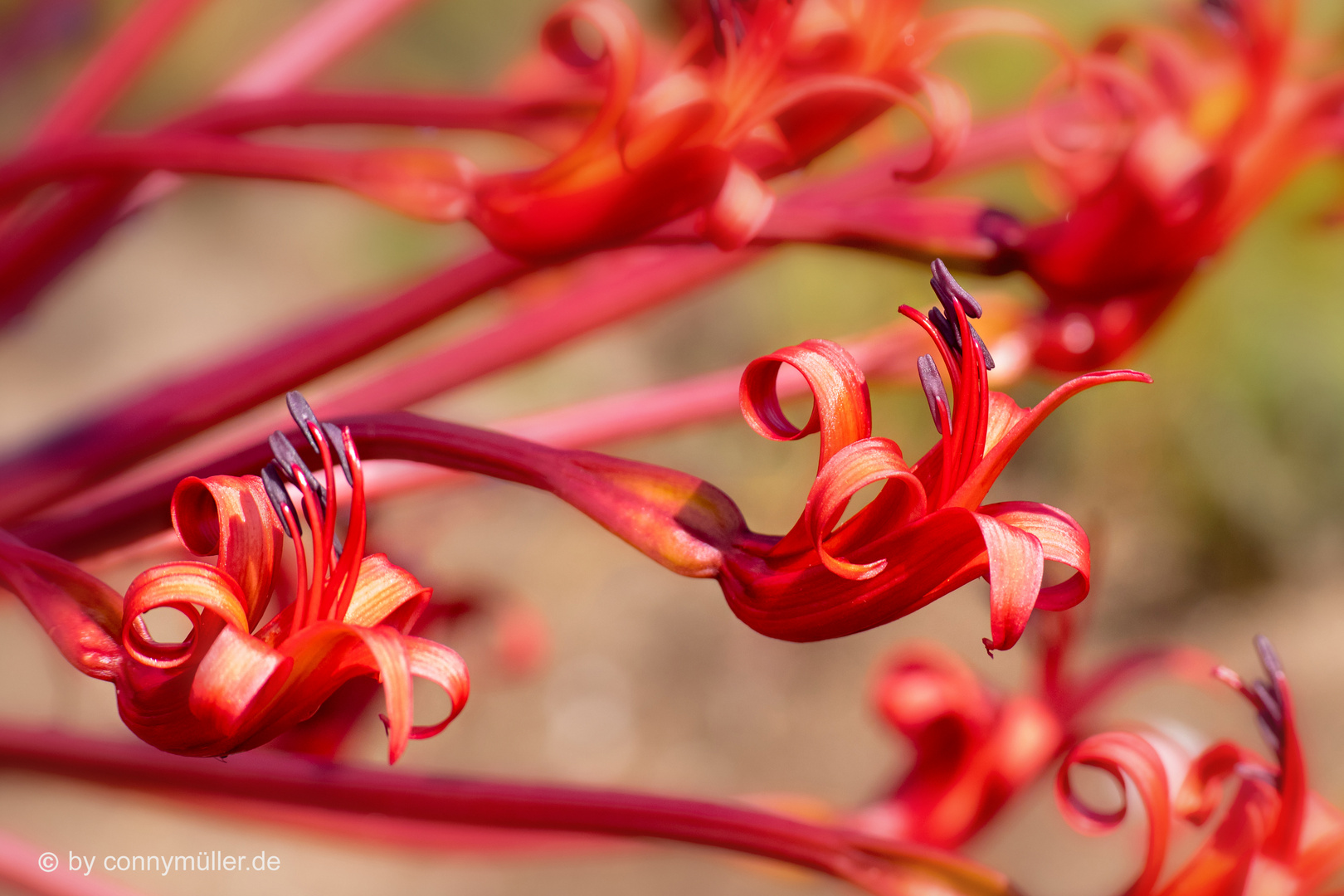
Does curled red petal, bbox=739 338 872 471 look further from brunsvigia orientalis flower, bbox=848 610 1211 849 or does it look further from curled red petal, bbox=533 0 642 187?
brunsvigia orientalis flower, bbox=848 610 1211 849

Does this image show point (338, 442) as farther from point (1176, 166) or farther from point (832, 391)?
point (1176, 166)

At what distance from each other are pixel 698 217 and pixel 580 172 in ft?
0.12

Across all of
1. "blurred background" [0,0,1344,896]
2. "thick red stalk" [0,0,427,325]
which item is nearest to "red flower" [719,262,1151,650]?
"thick red stalk" [0,0,427,325]

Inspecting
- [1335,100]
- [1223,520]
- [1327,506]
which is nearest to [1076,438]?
[1223,520]

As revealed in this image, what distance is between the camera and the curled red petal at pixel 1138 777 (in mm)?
363

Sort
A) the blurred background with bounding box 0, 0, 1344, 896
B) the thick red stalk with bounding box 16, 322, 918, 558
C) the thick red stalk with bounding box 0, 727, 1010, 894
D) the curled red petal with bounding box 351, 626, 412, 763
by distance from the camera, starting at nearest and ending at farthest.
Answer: the curled red petal with bounding box 351, 626, 412, 763, the thick red stalk with bounding box 0, 727, 1010, 894, the thick red stalk with bounding box 16, 322, 918, 558, the blurred background with bounding box 0, 0, 1344, 896

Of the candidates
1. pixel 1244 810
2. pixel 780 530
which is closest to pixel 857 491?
pixel 1244 810

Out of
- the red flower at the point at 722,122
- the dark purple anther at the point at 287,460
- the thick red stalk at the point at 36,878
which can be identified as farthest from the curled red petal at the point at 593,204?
the thick red stalk at the point at 36,878

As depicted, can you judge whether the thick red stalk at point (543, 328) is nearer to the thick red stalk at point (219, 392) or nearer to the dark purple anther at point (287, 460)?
the thick red stalk at point (219, 392)

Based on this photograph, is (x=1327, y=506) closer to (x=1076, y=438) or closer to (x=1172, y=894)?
(x=1076, y=438)

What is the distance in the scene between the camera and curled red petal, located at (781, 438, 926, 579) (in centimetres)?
27

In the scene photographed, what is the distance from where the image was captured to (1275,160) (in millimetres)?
424

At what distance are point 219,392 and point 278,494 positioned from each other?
13 centimetres

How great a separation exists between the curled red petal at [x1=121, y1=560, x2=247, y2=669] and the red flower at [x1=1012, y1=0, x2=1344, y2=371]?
274 millimetres
